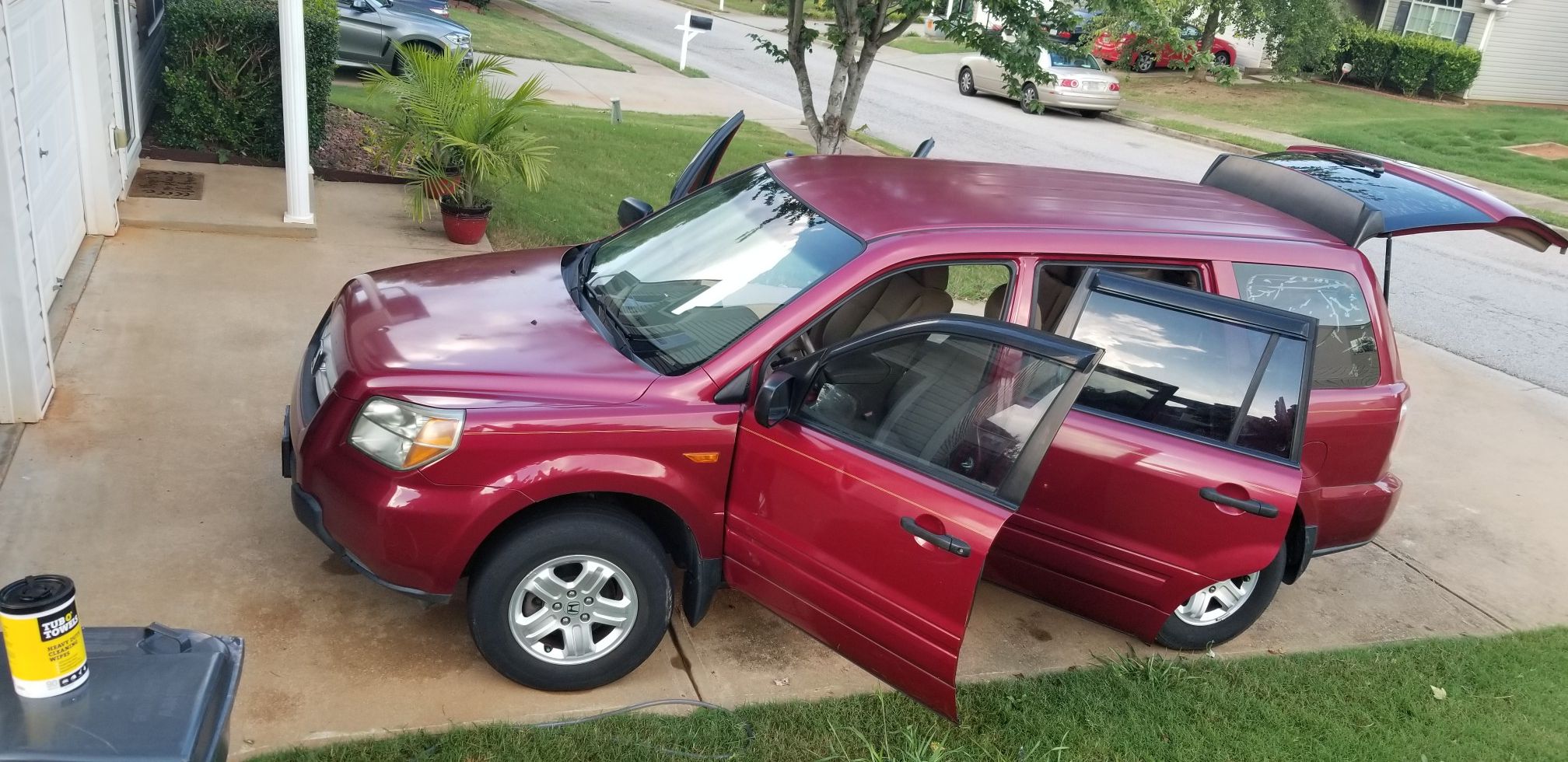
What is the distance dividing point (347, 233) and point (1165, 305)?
21.9ft

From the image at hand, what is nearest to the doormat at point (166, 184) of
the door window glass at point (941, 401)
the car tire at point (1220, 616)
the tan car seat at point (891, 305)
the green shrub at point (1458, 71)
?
the tan car seat at point (891, 305)

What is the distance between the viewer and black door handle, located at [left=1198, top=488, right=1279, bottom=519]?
4309 mm

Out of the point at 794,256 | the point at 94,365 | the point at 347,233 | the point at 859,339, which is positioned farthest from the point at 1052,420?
the point at 347,233

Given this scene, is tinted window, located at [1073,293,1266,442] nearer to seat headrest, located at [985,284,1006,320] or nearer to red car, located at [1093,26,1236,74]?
seat headrest, located at [985,284,1006,320]

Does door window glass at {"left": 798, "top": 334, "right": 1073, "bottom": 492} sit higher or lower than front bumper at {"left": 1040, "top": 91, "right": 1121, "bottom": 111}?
higher

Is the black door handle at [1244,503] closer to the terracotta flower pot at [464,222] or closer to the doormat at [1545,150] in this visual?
the terracotta flower pot at [464,222]

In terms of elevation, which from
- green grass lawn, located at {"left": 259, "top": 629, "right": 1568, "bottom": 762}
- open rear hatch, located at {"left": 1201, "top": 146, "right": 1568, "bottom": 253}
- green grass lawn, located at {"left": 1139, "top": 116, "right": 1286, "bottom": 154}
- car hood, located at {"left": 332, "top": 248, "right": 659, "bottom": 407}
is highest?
open rear hatch, located at {"left": 1201, "top": 146, "right": 1568, "bottom": 253}

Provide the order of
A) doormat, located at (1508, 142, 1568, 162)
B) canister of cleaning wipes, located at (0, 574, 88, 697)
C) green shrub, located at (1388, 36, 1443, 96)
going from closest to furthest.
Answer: canister of cleaning wipes, located at (0, 574, 88, 697) < doormat, located at (1508, 142, 1568, 162) < green shrub, located at (1388, 36, 1443, 96)

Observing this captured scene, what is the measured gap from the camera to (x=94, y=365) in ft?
20.1

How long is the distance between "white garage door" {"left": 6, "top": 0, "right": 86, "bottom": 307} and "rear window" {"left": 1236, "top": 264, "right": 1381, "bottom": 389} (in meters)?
5.84

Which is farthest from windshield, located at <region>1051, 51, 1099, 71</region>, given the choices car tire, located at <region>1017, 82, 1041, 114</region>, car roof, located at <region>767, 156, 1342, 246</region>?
car roof, located at <region>767, 156, 1342, 246</region>

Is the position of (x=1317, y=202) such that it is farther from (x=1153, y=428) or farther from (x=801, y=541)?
(x=801, y=541)

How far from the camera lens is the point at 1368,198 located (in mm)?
5230

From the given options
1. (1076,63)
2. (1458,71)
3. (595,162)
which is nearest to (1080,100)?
(1076,63)
